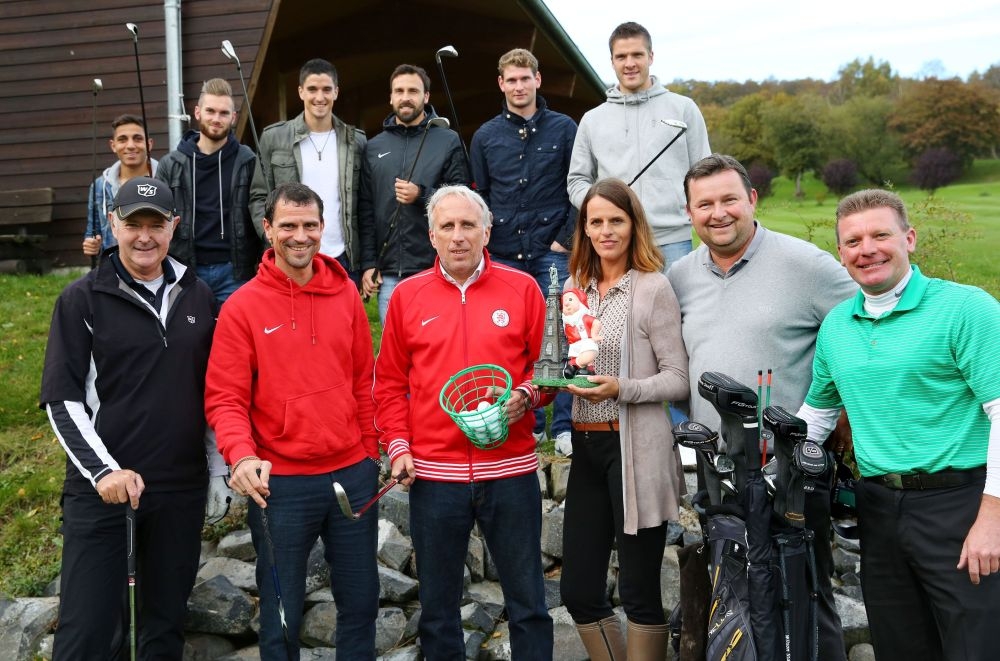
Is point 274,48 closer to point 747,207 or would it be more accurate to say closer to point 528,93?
point 528,93

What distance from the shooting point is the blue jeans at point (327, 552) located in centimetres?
383

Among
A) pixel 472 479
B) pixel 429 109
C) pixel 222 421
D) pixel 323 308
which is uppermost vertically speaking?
pixel 429 109

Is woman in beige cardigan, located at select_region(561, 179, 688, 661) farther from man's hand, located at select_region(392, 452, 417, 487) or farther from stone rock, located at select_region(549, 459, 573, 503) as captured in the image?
stone rock, located at select_region(549, 459, 573, 503)

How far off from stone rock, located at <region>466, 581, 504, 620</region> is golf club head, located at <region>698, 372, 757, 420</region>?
2.59m

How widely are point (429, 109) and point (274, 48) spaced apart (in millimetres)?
7845

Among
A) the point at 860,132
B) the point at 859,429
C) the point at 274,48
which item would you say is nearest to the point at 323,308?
the point at 859,429

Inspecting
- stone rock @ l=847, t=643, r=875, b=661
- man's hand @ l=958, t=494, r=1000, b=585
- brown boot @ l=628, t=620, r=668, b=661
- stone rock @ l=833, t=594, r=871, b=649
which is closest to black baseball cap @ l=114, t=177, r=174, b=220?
brown boot @ l=628, t=620, r=668, b=661

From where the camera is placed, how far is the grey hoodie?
223 inches

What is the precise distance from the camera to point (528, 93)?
593 cm

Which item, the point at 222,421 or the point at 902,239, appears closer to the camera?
the point at 902,239

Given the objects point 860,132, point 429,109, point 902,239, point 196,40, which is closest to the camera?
point 902,239

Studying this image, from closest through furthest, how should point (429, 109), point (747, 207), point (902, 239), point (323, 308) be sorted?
point (902, 239), point (747, 207), point (323, 308), point (429, 109)

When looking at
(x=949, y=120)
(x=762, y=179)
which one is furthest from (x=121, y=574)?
(x=949, y=120)

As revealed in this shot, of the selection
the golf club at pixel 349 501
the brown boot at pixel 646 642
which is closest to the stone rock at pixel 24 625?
the golf club at pixel 349 501
